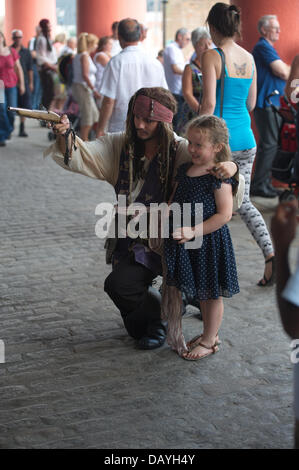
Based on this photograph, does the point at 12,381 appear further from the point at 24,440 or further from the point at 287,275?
the point at 287,275

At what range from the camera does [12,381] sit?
384cm

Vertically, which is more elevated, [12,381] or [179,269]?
[179,269]

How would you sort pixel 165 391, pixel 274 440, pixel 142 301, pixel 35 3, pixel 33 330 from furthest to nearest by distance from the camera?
pixel 35 3 < pixel 33 330 < pixel 142 301 < pixel 165 391 < pixel 274 440

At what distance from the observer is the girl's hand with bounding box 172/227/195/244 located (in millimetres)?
3672

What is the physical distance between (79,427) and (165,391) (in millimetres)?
556

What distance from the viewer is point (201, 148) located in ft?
12.5

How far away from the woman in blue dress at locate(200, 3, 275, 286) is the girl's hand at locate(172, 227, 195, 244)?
1.68m

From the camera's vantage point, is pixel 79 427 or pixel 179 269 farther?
pixel 179 269

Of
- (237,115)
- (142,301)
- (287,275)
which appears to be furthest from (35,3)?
(287,275)

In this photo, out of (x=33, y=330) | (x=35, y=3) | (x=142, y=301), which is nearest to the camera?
(x=142, y=301)

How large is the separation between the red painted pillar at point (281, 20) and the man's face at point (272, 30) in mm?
594

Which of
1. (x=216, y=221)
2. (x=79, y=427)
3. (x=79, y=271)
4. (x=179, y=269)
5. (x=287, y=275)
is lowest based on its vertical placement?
(x=79, y=271)

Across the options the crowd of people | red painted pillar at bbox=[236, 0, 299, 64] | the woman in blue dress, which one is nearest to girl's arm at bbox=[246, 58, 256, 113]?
the woman in blue dress

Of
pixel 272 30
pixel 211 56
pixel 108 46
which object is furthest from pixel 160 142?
pixel 108 46
